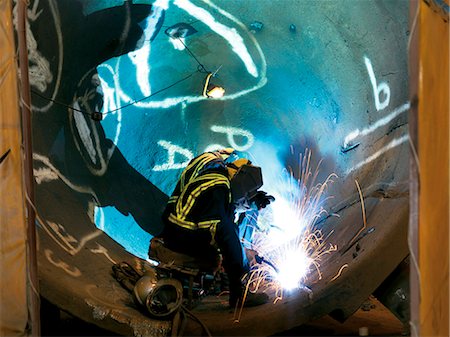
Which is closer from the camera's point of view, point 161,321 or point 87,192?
point 161,321

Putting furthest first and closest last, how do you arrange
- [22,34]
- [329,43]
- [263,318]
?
[329,43] < [263,318] < [22,34]

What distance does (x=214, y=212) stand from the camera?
16.5ft

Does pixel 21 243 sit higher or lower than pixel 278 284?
higher

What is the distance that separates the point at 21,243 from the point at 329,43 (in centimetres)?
299

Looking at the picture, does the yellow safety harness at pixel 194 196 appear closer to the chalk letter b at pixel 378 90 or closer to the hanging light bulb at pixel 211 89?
the chalk letter b at pixel 378 90

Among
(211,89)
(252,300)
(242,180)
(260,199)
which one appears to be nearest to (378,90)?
(242,180)

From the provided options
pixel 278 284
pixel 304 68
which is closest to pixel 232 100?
pixel 304 68

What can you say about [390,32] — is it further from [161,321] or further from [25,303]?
[25,303]

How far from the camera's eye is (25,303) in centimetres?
332

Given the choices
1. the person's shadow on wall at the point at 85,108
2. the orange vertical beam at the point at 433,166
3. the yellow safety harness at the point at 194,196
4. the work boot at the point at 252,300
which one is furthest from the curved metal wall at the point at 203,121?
the orange vertical beam at the point at 433,166

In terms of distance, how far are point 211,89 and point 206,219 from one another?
6.26 ft

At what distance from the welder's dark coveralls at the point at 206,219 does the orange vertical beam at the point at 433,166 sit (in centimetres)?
196

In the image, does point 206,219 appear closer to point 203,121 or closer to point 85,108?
point 85,108

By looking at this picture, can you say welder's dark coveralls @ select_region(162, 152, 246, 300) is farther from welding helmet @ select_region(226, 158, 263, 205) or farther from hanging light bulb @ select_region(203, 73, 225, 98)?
hanging light bulb @ select_region(203, 73, 225, 98)
